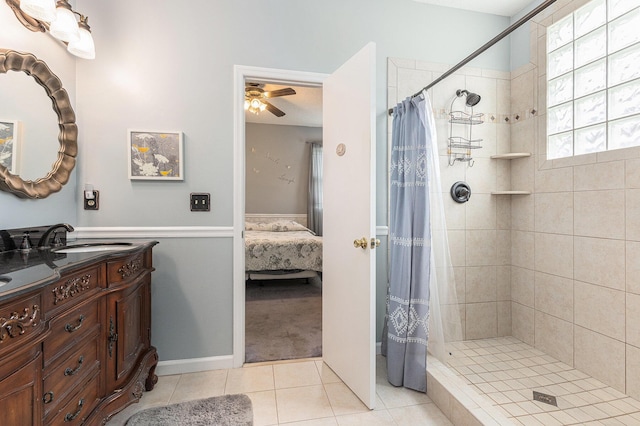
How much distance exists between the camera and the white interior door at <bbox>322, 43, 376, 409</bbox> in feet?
5.60

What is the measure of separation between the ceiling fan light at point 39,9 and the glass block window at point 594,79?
10.1ft

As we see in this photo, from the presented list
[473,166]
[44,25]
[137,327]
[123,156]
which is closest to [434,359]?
[473,166]

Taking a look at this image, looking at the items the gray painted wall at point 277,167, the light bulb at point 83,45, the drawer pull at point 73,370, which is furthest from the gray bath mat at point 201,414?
the gray painted wall at point 277,167

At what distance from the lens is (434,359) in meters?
1.95

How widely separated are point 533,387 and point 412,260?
1.02m

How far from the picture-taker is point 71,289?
111cm

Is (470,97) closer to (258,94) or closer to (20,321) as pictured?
(258,94)

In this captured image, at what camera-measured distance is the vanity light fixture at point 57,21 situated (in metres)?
1.40

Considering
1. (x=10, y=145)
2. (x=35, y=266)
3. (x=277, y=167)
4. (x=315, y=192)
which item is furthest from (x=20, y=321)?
(x=277, y=167)

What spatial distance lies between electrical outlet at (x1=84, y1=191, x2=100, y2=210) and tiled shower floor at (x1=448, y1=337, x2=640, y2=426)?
255 cm

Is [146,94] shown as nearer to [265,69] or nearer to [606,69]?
[265,69]

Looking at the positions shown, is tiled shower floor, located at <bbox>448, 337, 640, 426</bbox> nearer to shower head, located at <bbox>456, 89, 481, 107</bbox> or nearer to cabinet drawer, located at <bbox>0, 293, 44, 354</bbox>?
shower head, located at <bbox>456, 89, 481, 107</bbox>

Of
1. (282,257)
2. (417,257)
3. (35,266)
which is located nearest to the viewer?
(35,266)

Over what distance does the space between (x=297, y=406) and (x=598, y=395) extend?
1.74 metres
